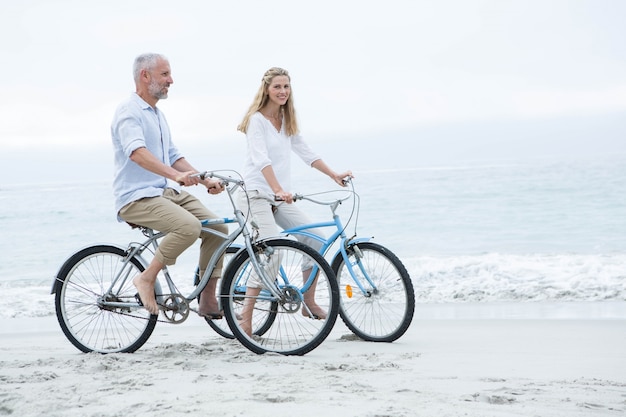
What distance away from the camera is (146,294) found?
466 cm

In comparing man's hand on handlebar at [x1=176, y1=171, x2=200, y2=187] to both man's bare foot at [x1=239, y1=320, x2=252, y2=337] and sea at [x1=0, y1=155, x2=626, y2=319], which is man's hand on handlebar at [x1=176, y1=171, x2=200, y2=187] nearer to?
man's bare foot at [x1=239, y1=320, x2=252, y2=337]

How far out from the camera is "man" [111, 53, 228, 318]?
4520mm

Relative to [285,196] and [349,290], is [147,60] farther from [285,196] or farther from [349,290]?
[349,290]

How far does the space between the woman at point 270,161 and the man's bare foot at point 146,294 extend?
1.79ft

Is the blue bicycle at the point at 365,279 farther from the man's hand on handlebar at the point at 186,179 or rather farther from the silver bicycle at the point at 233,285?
the man's hand on handlebar at the point at 186,179

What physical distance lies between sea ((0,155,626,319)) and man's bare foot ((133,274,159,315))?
413 cm

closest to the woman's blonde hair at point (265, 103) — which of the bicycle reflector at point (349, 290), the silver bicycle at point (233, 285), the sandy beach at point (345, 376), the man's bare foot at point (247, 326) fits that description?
the silver bicycle at point (233, 285)

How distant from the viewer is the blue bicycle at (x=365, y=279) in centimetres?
499

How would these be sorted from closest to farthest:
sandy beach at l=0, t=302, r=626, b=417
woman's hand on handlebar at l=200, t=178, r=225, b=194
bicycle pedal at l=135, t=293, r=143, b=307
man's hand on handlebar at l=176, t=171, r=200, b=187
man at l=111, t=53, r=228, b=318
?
sandy beach at l=0, t=302, r=626, b=417
man's hand on handlebar at l=176, t=171, r=200, b=187
woman's hand on handlebar at l=200, t=178, r=225, b=194
man at l=111, t=53, r=228, b=318
bicycle pedal at l=135, t=293, r=143, b=307

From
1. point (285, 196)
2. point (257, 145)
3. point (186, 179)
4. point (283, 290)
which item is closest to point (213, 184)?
point (186, 179)

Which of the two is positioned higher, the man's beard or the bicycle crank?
the man's beard

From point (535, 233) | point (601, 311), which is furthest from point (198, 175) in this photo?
point (535, 233)

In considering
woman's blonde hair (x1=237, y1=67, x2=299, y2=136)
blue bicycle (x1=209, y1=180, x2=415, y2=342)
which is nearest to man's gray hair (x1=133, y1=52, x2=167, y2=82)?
woman's blonde hair (x1=237, y1=67, x2=299, y2=136)

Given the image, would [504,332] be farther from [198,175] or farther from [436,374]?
[198,175]
